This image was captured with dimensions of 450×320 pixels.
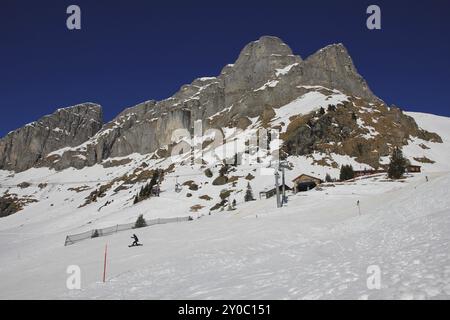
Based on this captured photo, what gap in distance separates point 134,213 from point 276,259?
189 feet

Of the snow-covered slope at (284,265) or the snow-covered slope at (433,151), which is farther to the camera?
the snow-covered slope at (433,151)

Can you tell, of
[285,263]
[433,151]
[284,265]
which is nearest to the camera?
[284,265]

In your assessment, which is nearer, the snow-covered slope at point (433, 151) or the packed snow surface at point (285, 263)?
the packed snow surface at point (285, 263)

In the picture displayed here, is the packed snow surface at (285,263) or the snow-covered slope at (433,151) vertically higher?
the snow-covered slope at (433,151)

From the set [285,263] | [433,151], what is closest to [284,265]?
[285,263]

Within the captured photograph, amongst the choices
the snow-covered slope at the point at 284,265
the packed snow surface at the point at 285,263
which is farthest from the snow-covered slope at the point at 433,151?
the snow-covered slope at the point at 284,265

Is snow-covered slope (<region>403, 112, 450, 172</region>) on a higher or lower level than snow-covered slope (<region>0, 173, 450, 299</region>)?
higher

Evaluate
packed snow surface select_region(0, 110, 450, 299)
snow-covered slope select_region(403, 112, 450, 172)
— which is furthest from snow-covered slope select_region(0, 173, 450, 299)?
snow-covered slope select_region(403, 112, 450, 172)

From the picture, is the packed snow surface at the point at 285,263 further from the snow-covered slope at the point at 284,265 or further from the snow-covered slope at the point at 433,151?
the snow-covered slope at the point at 433,151

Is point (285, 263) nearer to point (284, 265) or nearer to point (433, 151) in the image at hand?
point (284, 265)

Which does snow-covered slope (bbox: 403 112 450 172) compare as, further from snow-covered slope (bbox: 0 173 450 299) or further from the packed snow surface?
snow-covered slope (bbox: 0 173 450 299)

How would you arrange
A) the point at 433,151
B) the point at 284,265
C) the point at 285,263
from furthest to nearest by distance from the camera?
the point at 433,151 < the point at 285,263 < the point at 284,265

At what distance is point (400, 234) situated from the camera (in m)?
16.6

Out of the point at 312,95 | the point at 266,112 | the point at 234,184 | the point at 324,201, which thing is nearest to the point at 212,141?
the point at 266,112
